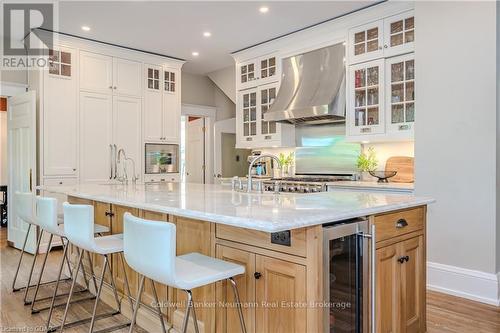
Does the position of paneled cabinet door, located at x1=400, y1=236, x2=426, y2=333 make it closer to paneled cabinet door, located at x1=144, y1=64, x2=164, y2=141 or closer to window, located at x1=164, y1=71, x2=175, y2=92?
paneled cabinet door, located at x1=144, y1=64, x2=164, y2=141

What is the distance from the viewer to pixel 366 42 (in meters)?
4.14

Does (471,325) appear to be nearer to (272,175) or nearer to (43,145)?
(272,175)

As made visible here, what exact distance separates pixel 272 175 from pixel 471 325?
12.0ft

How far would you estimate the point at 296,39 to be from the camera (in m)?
4.86

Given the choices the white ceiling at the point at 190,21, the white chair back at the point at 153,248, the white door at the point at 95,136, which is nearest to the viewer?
the white chair back at the point at 153,248

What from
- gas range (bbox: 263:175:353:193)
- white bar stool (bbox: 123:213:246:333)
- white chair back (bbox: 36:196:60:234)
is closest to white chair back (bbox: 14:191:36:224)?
white chair back (bbox: 36:196:60:234)

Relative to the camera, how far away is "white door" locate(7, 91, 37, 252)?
4.55 metres

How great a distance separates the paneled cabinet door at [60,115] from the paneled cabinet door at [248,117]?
7.70ft

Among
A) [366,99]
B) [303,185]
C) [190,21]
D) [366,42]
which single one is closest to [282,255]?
[303,185]

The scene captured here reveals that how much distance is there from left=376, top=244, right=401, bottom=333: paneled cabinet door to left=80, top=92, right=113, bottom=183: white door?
4.20m

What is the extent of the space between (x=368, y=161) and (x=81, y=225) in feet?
11.2

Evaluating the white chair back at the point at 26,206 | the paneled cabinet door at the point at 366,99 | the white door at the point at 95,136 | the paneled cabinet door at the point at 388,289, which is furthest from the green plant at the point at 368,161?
the white chair back at the point at 26,206

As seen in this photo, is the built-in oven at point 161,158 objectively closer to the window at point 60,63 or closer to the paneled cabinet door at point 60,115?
the paneled cabinet door at point 60,115

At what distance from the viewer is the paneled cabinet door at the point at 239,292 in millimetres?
1806
